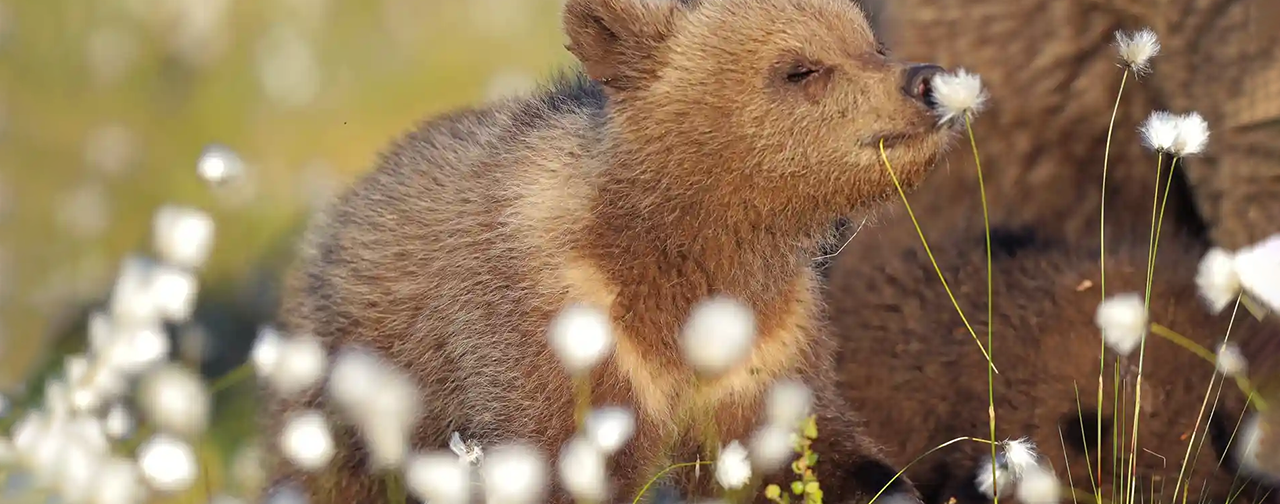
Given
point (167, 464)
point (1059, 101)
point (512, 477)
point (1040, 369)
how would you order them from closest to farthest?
point (512, 477) → point (167, 464) → point (1040, 369) → point (1059, 101)

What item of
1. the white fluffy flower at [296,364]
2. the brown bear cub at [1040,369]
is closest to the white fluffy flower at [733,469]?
the white fluffy flower at [296,364]

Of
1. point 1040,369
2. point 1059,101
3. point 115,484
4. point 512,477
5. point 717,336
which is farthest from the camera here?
point 1059,101

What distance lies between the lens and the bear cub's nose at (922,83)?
10.9ft

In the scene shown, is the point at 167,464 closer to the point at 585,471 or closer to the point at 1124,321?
the point at 585,471

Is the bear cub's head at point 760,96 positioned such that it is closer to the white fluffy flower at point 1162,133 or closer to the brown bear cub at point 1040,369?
the white fluffy flower at point 1162,133

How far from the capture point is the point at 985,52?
563 cm

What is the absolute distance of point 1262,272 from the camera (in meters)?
2.87

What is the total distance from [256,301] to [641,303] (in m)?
4.06

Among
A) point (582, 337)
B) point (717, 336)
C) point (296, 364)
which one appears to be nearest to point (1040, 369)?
point (717, 336)

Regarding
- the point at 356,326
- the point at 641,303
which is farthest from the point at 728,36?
the point at 356,326

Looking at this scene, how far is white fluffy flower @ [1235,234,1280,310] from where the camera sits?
2.85 meters

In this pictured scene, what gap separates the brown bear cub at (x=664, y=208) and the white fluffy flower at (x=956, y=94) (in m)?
0.11

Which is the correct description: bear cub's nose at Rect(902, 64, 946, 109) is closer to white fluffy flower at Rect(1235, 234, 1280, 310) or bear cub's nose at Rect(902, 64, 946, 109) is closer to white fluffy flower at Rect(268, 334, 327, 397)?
white fluffy flower at Rect(1235, 234, 1280, 310)

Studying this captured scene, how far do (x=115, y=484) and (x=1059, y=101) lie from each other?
3.87 m
